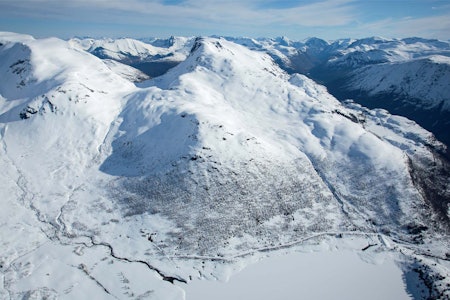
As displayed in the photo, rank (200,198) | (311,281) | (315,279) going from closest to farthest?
1. (311,281)
2. (315,279)
3. (200,198)

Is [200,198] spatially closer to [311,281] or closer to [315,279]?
[311,281]

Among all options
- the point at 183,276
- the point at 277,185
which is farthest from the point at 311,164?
the point at 183,276

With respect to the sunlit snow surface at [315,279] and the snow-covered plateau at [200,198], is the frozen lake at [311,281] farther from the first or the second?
the snow-covered plateau at [200,198]

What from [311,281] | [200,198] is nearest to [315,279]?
[311,281]

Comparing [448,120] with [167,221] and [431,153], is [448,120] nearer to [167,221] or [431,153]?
[431,153]

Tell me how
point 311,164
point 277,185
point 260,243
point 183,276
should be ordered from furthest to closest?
point 311,164 < point 277,185 < point 260,243 < point 183,276

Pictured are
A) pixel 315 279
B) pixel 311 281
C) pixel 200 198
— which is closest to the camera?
pixel 311 281

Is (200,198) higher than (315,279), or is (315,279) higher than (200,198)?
(200,198)

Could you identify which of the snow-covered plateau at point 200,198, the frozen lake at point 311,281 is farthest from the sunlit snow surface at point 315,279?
the snow-covered plateau at point 200,198
